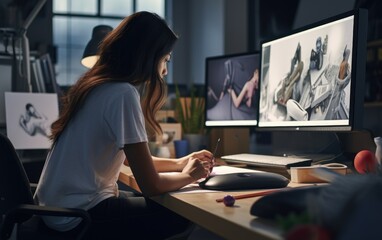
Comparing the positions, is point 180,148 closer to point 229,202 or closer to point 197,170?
point 197,170

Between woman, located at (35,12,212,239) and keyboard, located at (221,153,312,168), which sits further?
keyboard, located at (221,153,312,168)

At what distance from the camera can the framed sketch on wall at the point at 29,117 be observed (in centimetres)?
236

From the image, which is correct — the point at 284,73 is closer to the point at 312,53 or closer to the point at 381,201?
the point at 312,53

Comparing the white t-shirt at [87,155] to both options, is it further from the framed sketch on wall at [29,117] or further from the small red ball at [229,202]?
the framed sketch on wall at [29,117]

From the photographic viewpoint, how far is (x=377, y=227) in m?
0.58

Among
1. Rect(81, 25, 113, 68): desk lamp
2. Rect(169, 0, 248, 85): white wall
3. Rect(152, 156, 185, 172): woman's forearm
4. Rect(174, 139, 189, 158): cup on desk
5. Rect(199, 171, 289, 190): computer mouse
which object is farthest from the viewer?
Rect(169, 0, 248, 85): white wall

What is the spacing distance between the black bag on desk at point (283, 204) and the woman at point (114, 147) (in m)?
0.43

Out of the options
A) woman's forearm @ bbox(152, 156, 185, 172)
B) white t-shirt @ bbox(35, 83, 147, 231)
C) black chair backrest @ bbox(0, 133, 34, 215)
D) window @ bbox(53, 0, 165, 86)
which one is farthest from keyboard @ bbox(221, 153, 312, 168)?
window @ bbox(53, 0, 165, 86)

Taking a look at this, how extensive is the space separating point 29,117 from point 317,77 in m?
1.55

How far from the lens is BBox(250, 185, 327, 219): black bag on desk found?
26.7 inches

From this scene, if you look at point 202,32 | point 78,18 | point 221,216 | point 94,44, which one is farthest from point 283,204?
point 78,18

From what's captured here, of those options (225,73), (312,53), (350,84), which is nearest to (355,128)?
(350,84)

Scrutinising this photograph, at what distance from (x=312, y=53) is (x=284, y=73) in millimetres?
179

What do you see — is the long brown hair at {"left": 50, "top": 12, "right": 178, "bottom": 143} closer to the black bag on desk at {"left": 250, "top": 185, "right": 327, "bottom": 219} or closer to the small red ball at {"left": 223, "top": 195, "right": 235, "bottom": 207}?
the small red ball at {"left": 223, "top": 195, "right": 235, "bottom": 207}
